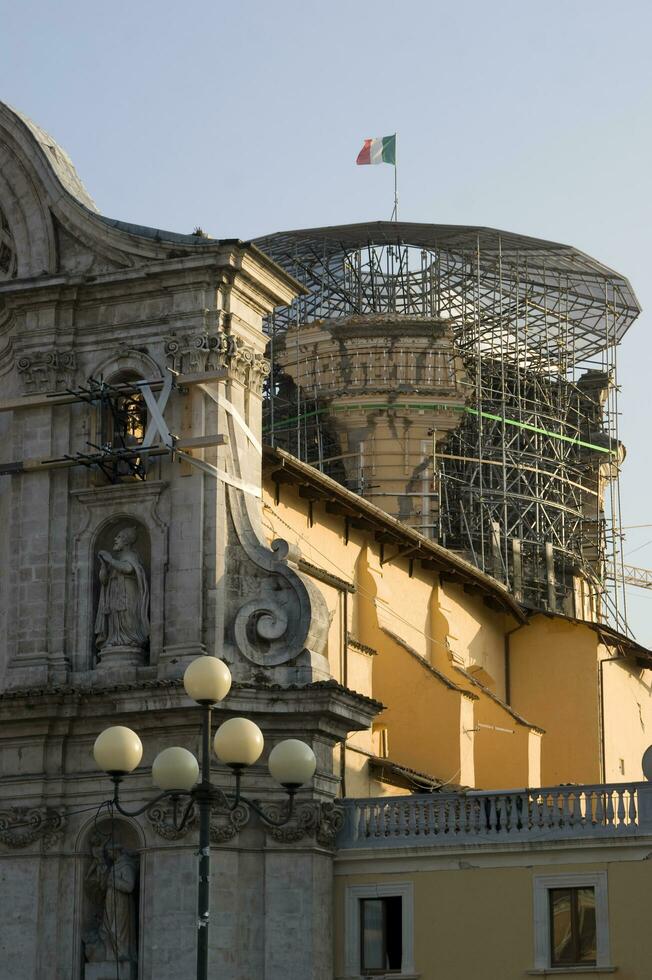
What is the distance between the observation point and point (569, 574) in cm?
5653

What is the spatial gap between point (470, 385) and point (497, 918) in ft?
88.2

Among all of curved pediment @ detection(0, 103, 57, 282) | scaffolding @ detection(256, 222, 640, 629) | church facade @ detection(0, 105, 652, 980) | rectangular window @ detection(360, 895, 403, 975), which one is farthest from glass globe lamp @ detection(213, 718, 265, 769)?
scaffolding @ detection(256, 222, 640, 629)

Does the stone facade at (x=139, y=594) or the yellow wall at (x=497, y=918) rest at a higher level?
the stone facade at (x=139, y=594)

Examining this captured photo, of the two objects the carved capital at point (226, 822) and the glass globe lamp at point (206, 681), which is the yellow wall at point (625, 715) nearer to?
the carved capital at point (226, 822)

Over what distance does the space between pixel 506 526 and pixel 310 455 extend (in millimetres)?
5997

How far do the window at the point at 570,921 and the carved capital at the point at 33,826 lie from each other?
7.70m

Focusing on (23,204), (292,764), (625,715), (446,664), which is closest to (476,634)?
(446,664)

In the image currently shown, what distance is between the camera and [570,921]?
29438 mm

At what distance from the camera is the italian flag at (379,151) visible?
5822cm

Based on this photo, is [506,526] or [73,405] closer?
[73,405]

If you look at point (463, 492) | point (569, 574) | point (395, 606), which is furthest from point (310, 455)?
point (395, 606)

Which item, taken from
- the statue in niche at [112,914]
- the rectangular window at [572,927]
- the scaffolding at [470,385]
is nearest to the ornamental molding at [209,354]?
the statue in niche at [112,914]

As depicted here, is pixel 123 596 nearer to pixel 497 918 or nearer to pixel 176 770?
pixel 497 918

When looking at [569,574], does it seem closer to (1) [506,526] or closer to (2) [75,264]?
(1) [506,526]
